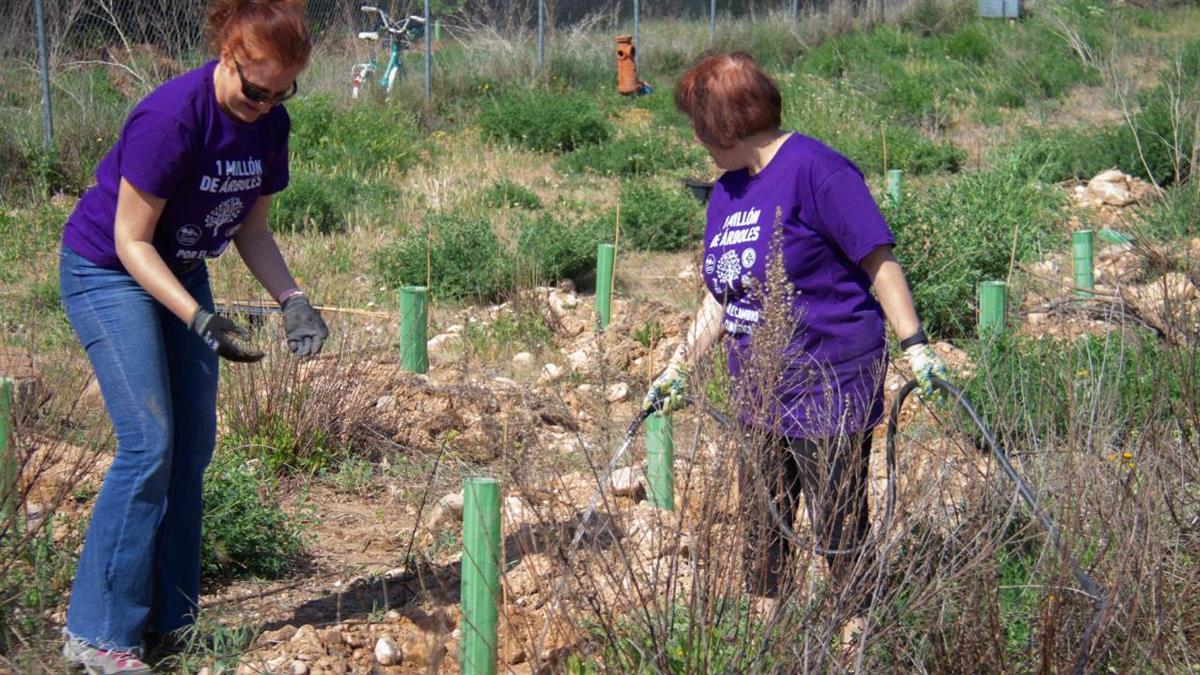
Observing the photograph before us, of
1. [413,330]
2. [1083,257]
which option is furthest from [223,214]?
[1083,257]

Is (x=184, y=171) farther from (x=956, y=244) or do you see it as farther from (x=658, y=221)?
(x=658, y=221)

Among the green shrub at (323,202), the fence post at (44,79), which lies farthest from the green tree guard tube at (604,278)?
the fence post at (44,79)

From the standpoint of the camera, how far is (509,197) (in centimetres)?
979

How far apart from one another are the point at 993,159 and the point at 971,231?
4227 mm

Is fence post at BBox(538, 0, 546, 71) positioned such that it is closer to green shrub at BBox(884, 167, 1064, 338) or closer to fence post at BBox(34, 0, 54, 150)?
fence post at BBox(34, 0, 54, 150)

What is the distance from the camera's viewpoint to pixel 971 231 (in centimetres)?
720

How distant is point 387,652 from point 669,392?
→ 946 mm

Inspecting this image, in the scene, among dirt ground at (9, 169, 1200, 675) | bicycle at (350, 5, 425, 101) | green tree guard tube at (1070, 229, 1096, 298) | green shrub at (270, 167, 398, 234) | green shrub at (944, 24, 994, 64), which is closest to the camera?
dirt ground at (9, 169, 1200, 675)

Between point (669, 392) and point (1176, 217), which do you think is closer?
point (669, 392)

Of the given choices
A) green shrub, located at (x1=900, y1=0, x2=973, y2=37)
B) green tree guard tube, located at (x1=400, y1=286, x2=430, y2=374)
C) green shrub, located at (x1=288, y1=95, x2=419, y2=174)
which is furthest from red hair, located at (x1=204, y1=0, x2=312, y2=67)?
green shrub, located at (x1=900, y1=0, x2=973, y2=37)

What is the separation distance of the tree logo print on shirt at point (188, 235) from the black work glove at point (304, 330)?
0.92ft

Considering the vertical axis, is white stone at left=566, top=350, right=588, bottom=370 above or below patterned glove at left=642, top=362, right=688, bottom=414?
below

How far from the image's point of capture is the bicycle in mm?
13570

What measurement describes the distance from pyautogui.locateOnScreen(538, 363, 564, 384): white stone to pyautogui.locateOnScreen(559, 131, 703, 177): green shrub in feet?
16.3
